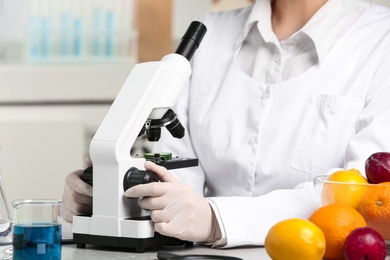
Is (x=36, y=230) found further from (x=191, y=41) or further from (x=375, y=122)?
(x=375, y=122)

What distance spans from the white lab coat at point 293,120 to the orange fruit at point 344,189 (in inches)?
13.1

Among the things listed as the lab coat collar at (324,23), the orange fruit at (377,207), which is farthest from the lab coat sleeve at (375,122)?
the orange fruit at (377,207)

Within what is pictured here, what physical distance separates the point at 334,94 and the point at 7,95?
2164 millimetres

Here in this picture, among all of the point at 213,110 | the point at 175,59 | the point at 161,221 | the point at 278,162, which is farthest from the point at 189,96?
the point at 161,221

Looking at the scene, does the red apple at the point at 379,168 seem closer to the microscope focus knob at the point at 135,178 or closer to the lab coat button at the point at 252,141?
the microscope focus knob at the point at 135,178

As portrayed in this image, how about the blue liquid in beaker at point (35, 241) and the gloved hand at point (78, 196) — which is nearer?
the blue liquid in beaker at point (35, 241)

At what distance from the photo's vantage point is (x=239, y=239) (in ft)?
5.40

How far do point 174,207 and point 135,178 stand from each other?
9 cm

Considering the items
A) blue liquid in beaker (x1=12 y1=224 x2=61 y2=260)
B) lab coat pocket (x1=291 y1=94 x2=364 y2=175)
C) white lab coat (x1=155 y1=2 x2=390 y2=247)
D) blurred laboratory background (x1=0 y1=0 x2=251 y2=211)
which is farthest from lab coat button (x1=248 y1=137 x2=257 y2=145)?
blurred laboratory background (x1=0 y1=0 x2=251 y2=211)

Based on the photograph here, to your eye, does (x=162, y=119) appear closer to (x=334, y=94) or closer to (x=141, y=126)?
(x=141, y=126)

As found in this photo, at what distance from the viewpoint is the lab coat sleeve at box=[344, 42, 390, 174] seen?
74.3 inches

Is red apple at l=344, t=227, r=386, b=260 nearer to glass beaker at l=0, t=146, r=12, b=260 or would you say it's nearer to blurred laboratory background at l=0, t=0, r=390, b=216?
glass beaker at l=0, t=146, r=12, b=260

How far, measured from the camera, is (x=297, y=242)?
1.39 metres

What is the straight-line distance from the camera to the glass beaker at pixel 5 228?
152 cm
